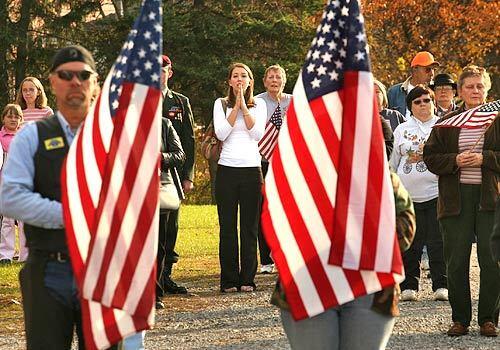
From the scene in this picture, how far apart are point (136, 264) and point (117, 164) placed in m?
0.49

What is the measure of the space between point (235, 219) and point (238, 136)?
2.92 ft

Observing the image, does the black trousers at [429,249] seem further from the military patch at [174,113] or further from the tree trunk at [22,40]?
the tree trunk at [22,40]

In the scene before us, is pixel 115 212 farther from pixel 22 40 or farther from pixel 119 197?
pixel 22 40

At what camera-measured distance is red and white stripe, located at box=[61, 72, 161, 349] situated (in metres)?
6.34

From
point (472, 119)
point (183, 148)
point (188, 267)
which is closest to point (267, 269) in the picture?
point (188, 267)

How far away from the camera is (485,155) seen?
10.9 metres

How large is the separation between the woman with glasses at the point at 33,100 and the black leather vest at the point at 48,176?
8397 millimetres

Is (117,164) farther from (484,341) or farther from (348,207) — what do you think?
(484,341)

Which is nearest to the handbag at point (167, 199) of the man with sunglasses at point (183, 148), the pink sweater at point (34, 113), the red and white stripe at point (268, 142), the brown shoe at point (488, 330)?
the brown shoe at point (488, 330)

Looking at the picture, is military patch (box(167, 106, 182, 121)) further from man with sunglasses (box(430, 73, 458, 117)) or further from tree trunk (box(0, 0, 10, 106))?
tree trunk (box(0, 0, 10, 106))

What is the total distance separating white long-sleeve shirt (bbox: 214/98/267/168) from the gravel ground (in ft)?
4.49

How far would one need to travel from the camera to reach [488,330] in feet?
35.6

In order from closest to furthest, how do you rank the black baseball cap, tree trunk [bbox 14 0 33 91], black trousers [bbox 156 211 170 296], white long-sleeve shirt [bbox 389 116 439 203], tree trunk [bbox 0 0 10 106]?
1. the black baseball cap
2. black trousers [bbox 156 211 170 296]
3. white long-sleeve shirt [bbox 389 116 439 203]
4. tree trunk [bbox 0 0 10 106]
5. tree trunk [bbox 14 0 33 91]

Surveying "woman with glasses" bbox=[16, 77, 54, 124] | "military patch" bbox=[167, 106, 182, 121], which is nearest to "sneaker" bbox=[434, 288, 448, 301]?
"military patch" bbox=[167, 106, 182, 121]
